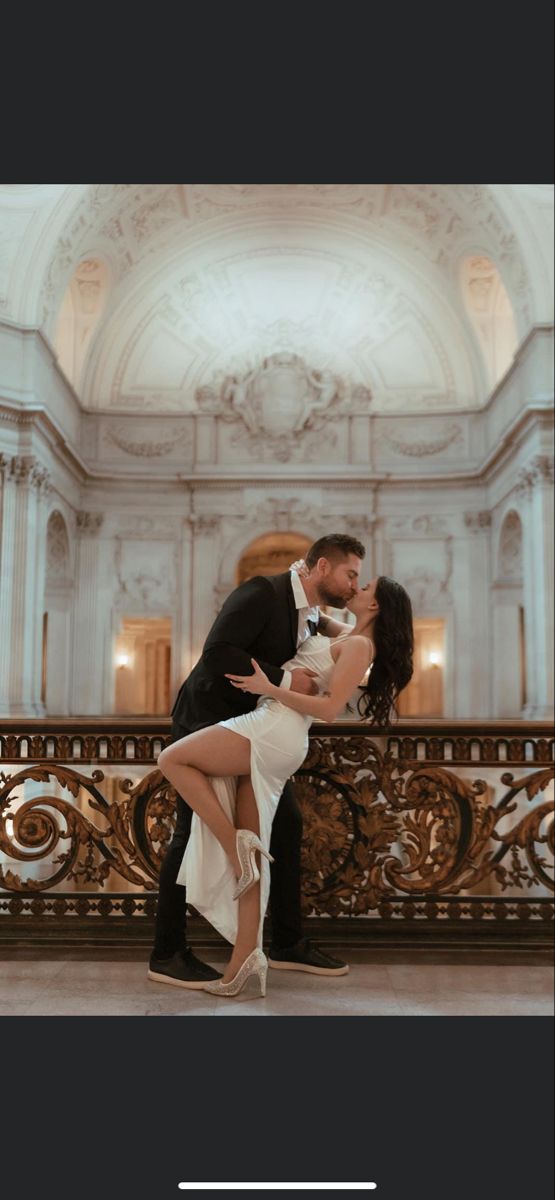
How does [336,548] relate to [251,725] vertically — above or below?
above

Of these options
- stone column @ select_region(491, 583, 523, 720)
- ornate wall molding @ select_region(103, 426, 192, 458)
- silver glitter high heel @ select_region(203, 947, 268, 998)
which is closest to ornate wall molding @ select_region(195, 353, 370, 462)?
ornate wall molding @ select_region(103, 426, 192, 458)

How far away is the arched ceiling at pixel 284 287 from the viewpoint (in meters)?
19.0

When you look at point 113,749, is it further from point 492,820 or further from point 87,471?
point 87,471

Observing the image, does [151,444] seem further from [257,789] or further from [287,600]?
[257,789]

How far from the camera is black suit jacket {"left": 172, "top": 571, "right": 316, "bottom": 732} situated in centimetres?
370

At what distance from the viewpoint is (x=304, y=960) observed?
3.98m

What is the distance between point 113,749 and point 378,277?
18.5m

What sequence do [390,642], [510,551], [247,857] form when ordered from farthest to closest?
1. [510,551]
2. [390,642]
3. [247,857]

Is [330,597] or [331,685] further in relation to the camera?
[330,597]

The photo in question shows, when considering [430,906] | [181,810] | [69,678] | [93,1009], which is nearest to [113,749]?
[181,810]

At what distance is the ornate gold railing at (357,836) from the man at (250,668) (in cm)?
34

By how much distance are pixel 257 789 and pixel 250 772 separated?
69mm

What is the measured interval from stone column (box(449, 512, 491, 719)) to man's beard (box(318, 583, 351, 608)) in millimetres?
17342

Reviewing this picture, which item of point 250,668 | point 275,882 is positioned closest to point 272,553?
point 275,882
